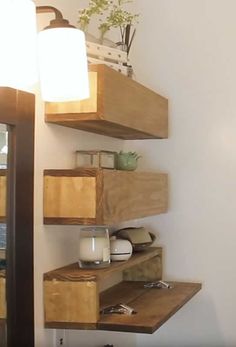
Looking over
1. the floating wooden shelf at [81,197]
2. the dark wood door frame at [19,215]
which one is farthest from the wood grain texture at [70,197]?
the dark wood door frame at [19,215]

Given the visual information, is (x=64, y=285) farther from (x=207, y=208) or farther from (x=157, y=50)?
(x=157, y=50)

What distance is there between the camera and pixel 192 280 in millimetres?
2418

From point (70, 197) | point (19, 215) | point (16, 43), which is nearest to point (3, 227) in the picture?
point (19, 215)

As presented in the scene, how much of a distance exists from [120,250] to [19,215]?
54cm

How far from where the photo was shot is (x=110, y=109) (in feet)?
5.49

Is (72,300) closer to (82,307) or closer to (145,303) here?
(82,307)

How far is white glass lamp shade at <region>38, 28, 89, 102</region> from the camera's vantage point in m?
1.42

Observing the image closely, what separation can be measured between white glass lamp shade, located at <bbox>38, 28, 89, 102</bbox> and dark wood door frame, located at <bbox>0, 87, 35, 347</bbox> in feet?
0.34

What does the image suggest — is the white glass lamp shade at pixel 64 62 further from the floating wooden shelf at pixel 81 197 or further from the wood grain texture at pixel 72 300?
the wood grain texture at pixel 72 300

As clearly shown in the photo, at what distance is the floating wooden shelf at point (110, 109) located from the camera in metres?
1.61

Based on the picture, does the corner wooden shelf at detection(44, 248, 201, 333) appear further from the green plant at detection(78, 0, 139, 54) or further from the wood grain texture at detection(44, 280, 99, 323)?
the green plant at detection(78, 0, 139, 54)

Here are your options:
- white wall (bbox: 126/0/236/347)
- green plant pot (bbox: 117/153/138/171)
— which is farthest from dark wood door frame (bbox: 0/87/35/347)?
white wall (bbox: 126/0/236/347)

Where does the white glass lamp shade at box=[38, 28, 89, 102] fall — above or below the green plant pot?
above

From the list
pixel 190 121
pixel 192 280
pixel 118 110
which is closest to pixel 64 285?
pixel 118 110
